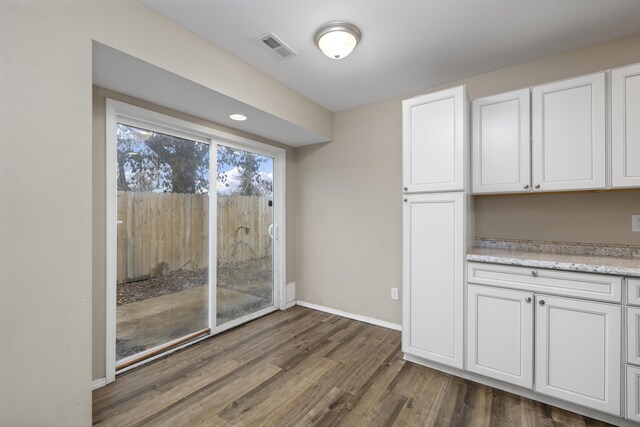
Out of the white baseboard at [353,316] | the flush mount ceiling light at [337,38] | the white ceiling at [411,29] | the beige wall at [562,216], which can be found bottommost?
the white baseboard at [353,316]

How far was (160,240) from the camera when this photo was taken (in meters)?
2.43

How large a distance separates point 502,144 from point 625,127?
649 mm

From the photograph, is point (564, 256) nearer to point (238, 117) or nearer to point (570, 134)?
point (570, 134)

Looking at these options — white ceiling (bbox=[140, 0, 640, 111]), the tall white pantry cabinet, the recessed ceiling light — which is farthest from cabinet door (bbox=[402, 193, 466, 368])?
the recessed ceiling light

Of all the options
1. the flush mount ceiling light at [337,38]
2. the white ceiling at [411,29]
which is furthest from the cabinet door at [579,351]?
the flush mount ceiling light at [337,38]

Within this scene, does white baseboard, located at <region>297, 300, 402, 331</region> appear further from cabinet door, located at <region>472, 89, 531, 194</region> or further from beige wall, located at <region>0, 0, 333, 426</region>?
beige wall, located at <region>0, 0, 333, 426</region>

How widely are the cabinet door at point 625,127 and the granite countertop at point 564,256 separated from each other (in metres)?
0.52

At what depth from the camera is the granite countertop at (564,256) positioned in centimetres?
162

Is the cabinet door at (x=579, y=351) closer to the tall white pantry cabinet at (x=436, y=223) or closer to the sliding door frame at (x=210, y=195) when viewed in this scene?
the tall white pantry cabinet at (x=436, y=223)

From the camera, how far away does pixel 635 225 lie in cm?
193

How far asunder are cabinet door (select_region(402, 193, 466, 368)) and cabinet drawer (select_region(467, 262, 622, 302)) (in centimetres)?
14

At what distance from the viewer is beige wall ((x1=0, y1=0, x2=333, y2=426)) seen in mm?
1192

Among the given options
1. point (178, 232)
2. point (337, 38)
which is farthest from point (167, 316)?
point (337, 38)

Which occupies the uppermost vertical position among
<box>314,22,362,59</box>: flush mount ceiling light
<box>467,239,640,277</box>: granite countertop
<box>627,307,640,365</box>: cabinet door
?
<box>314,22,362,59</box>: flush mount ceiling light
